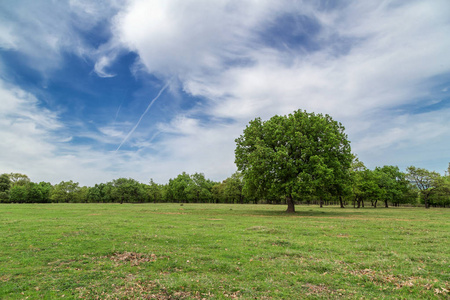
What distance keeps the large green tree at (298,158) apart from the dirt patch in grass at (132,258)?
1082 inches

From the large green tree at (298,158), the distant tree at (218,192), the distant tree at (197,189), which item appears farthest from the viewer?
the distant tree at (218,192)

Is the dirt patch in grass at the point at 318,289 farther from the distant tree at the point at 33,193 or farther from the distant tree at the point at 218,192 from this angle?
the distant tree at the point at 33,193

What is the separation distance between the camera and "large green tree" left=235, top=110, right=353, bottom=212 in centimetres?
3736

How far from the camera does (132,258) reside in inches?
486

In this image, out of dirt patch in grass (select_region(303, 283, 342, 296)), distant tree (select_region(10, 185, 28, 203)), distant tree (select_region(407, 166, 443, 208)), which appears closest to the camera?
dirt patch in grass (select_region(303, 283, 342, 296))

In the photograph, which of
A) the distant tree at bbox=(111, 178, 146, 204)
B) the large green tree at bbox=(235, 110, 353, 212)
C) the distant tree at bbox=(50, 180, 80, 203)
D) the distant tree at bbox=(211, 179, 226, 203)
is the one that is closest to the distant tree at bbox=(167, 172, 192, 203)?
the distant tree at bbox=(211, 179, 226, 203)

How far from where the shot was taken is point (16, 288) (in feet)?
28.3

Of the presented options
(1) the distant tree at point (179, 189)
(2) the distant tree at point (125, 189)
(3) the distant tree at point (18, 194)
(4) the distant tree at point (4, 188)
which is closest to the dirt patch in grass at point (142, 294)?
(2) the distant tree at point (125, 189)

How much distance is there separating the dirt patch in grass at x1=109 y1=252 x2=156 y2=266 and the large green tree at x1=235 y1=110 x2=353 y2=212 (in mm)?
27486

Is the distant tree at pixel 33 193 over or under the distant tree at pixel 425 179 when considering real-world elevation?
under

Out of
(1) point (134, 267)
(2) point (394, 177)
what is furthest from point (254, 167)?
(2) point (394, 177)

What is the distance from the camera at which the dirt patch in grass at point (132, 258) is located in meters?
11.8

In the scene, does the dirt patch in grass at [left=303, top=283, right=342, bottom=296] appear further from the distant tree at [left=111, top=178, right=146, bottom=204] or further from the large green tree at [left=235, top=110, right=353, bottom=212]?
the distant tree at [left=111, top=178, right=146, bottom=204]

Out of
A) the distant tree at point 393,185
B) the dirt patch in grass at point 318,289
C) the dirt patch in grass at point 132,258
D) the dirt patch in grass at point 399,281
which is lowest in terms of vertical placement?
the dirt patch in grass at point 132,258
